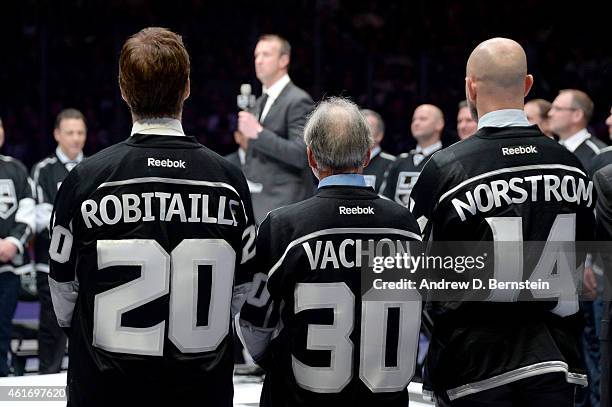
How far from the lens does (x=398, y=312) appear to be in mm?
2500

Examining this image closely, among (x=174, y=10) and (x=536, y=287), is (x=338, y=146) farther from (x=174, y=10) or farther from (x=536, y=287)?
(x=174, y=10)

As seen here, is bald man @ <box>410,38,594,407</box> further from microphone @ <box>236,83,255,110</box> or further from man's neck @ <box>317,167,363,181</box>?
microphone @ <box>236,83,255,110</box>

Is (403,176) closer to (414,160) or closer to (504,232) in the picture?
(414,160)

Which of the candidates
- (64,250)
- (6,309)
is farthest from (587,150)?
(64,250)

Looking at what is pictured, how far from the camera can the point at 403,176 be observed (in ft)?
23.1

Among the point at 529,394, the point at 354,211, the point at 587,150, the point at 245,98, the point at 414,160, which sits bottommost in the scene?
the point at 529,394

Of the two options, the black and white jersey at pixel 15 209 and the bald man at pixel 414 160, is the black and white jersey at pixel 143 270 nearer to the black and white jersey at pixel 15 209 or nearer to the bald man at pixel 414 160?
the black and white jersey at pixel 15 209

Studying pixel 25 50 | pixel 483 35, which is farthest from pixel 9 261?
pixel 483 35

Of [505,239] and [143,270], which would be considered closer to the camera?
[143,270]

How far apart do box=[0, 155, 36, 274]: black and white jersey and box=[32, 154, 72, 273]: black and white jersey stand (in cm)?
32

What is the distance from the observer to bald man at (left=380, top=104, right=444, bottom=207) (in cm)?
702

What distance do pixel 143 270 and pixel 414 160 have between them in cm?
497

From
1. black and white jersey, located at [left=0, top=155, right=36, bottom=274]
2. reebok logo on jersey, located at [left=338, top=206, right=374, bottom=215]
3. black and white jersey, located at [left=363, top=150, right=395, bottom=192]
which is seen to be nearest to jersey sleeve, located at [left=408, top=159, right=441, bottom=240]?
reebok logo on jersey, located at [left=338, top=206, right=374, bottom=215]

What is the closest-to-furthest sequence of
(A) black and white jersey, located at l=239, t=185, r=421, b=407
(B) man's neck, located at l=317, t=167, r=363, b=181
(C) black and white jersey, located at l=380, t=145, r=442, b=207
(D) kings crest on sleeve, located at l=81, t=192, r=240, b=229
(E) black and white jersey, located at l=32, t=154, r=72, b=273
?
(D) kings crest on sleeve, located at l=81, t=192, r=240, b=229 → (A) black and white jersey, located at l=239, t=185, r=421, b=407 → (B) man's neck, located at l=317, t=167, r=363, b=181 → (E) black and white jersey, located at l=32, t=154, r=72, b=273 → (C) black and white jersey, located at l=380, t=145, r=442, b=207
